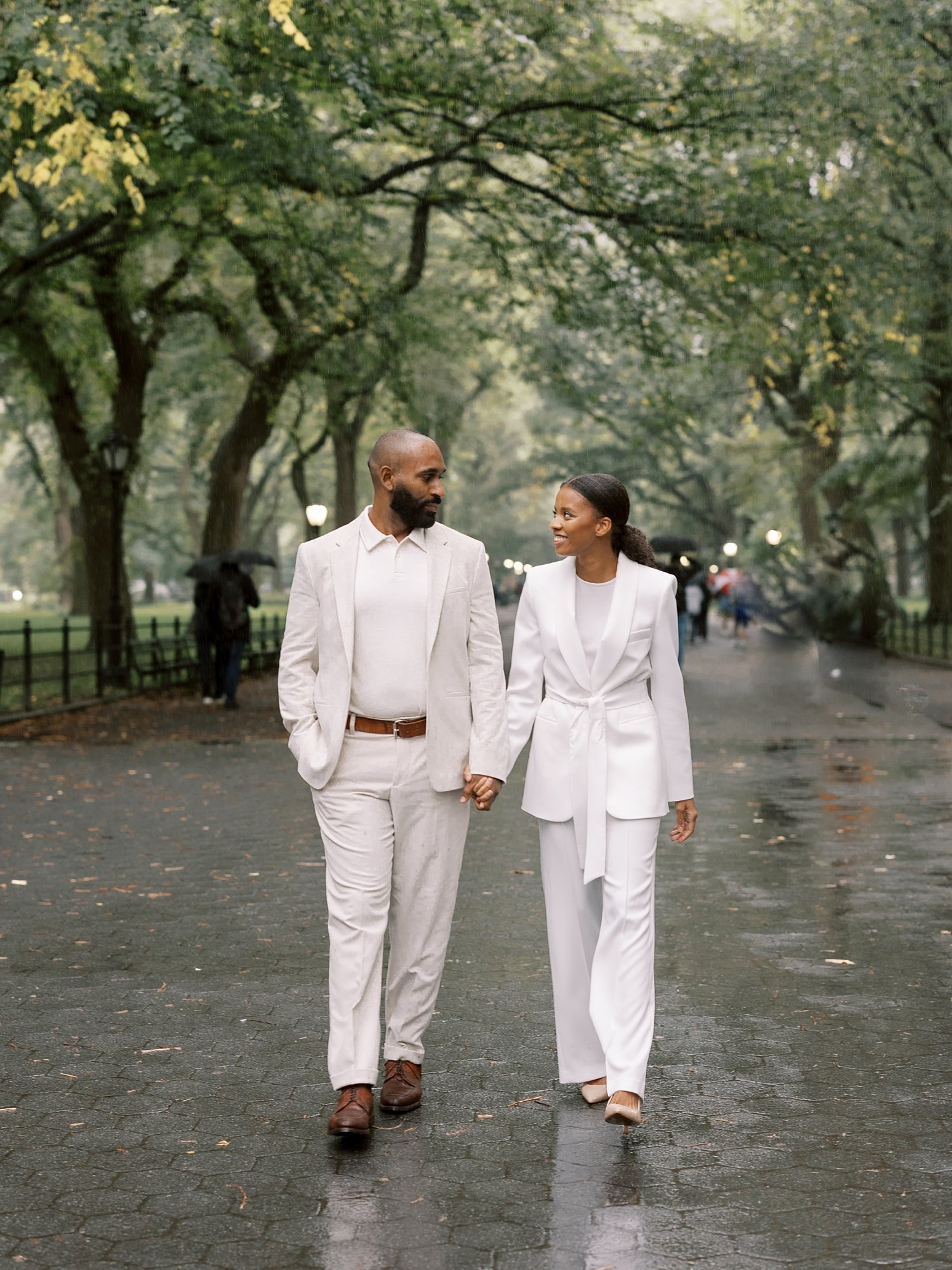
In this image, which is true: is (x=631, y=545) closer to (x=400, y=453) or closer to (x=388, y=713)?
(x=400, y=453)

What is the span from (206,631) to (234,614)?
80 centimetres

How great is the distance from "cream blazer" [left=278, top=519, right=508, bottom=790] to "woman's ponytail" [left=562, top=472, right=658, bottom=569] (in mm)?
359

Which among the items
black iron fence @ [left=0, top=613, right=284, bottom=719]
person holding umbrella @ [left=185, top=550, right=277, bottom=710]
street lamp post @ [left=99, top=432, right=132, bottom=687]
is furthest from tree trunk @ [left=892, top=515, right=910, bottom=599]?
person holding umbrella @ [left=185, top=550, right=277, bottom=710]

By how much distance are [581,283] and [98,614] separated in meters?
9.16

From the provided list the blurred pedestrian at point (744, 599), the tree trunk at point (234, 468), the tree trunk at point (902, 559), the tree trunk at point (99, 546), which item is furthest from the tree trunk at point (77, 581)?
the tree trunk at point (902, 559)

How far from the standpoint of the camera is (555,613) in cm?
480

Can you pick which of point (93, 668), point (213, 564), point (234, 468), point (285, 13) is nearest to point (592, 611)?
point (285, 13)

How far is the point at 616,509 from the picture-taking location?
15.8 feet

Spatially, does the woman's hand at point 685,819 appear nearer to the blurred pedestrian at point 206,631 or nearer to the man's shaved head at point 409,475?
the man's shaved head at point 409,475

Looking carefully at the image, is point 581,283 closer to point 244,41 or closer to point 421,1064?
point 244,41

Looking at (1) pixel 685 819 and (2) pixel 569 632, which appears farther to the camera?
(1) pixel 685 819

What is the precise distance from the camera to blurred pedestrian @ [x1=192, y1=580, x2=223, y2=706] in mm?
20875

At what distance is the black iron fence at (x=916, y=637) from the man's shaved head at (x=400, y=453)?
25.7 meters

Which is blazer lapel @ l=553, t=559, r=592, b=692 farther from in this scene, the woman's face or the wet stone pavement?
the wet stone pavement
